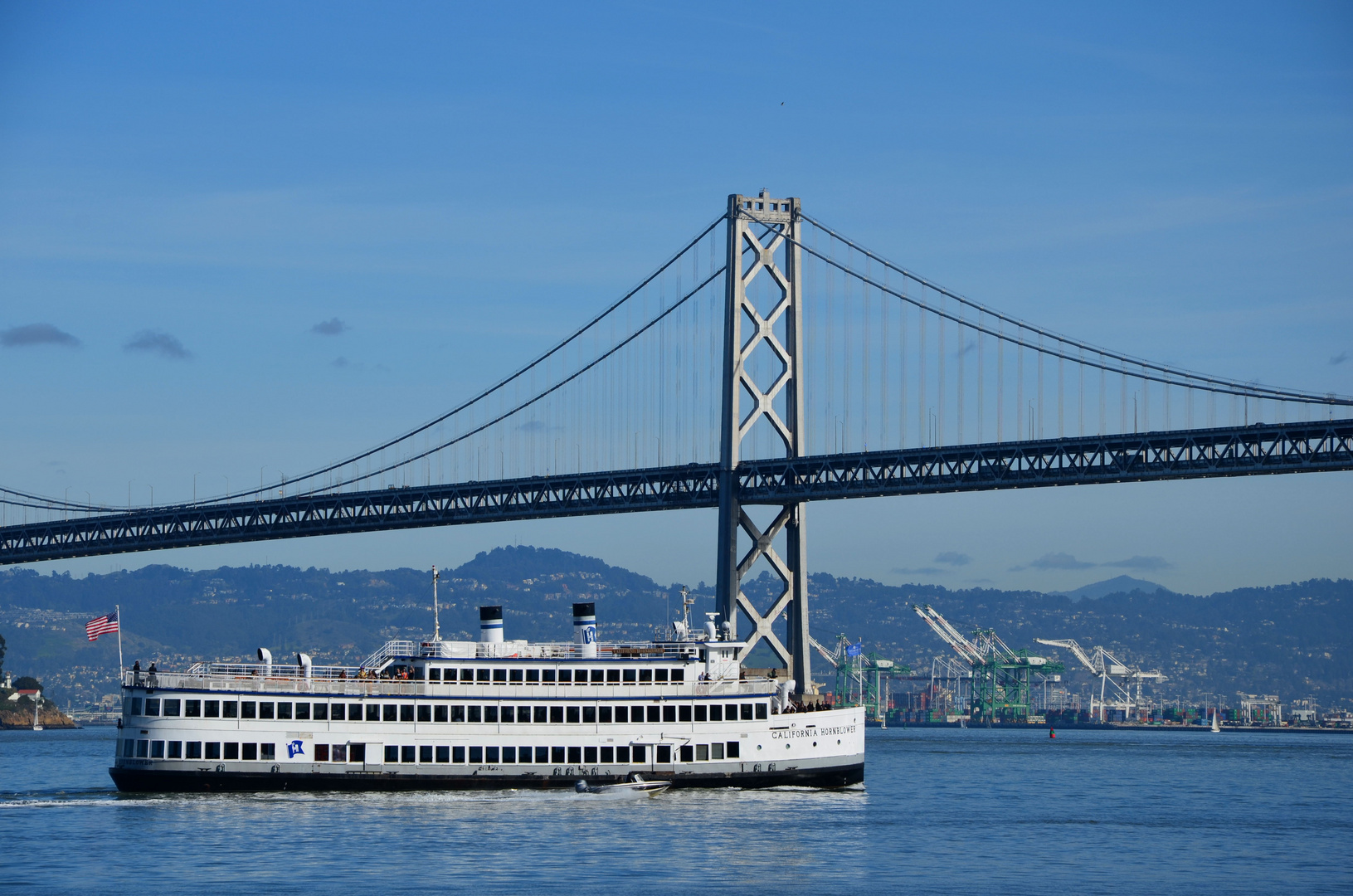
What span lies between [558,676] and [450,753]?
12.4 feet

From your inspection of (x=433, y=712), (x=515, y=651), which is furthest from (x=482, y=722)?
(x=515, y=651)

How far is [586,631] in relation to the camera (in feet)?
174

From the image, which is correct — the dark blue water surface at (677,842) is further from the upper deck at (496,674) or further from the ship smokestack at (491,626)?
the ship smokestack at (491,626)

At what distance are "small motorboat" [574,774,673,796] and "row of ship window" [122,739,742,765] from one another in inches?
24.9

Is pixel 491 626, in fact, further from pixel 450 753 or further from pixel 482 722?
pixel 450 753

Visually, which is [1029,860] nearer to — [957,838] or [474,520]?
[957,838]

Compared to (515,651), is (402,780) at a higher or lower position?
lower

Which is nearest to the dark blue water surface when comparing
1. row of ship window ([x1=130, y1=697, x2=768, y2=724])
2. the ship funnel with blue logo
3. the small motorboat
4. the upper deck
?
the small motorboat

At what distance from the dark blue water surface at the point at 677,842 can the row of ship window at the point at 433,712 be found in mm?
2230

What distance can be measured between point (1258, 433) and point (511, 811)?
39.0 meters

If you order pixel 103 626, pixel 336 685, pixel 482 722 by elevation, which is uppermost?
pixel 103 626

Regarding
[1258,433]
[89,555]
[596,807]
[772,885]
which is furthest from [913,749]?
[772,885]

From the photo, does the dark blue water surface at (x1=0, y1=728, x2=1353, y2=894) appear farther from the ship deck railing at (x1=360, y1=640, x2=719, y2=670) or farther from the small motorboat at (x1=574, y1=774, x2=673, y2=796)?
the ship deck railing at (x1=360, y1=640, x2=719, y2=670)

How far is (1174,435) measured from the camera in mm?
72562
